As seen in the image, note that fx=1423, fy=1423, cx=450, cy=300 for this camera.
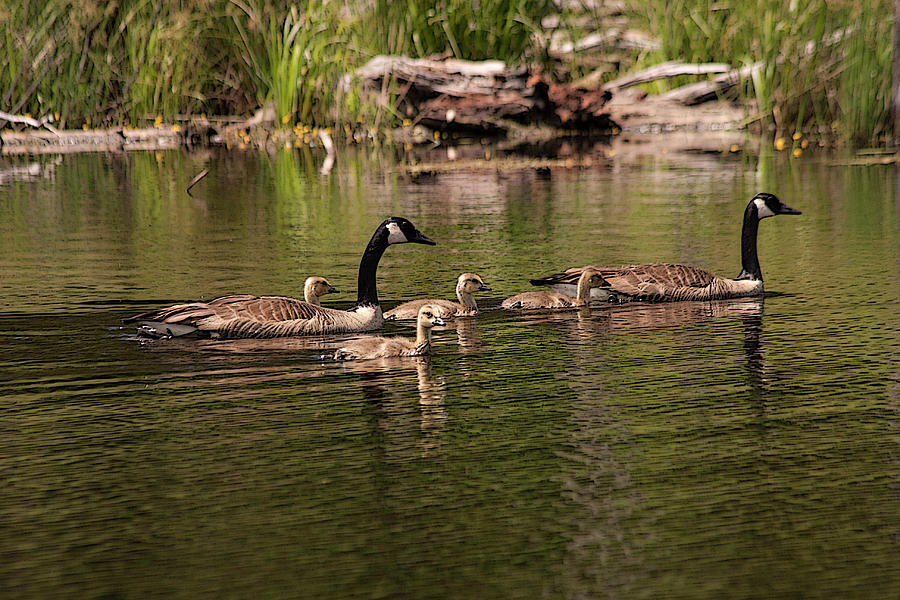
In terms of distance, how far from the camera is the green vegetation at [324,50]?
26.8 m

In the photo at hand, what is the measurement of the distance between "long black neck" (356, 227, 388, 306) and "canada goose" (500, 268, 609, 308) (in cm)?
114

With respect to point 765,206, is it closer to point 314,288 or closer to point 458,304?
point 458,304

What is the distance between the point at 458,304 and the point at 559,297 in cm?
87

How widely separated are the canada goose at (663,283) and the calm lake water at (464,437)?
218mm

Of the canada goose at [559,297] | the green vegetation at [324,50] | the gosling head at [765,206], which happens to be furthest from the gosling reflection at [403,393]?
the green vegetation at [324,50]

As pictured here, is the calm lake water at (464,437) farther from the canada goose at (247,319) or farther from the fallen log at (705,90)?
the fallen log at (705,90)

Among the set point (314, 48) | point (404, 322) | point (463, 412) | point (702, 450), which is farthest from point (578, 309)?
point (314, 48)

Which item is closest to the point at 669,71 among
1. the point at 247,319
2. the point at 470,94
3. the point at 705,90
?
the point at 705,90

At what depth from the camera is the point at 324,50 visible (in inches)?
1144

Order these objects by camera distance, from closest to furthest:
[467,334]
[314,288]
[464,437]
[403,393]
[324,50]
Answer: [464,437]
[403,393]
[467,334]
[314,288]
[324,50]

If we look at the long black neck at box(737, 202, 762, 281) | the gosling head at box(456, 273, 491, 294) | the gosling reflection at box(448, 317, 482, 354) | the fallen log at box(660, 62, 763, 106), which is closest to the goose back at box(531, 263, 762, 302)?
the long black neck at box(737, 202, 762, 281)

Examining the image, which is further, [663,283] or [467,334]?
[663,283]

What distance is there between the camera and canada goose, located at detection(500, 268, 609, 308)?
11.4 m

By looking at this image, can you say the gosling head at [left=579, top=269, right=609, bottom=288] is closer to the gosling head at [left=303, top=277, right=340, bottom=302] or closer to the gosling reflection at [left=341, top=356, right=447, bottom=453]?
the gosling head at [left=303, top=277, right=340, bottom=302]
